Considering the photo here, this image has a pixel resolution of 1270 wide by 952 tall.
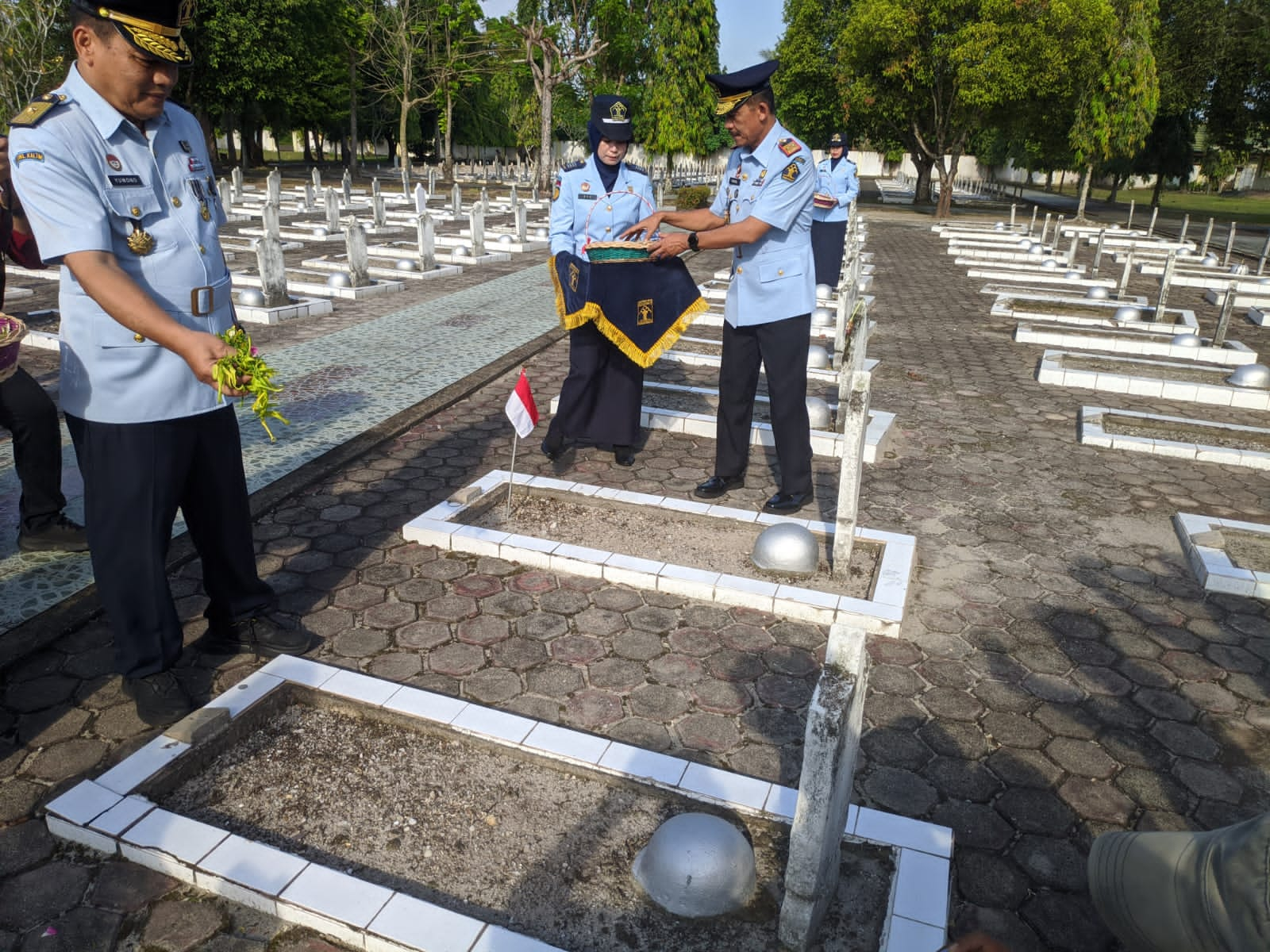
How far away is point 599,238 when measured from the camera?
5652 mm

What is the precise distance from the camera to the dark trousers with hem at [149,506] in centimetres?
309

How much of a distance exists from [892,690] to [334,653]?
8.12 ft

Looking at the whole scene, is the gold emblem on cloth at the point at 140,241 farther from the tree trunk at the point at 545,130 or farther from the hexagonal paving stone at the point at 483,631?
the tree trunk at the point at 545,130

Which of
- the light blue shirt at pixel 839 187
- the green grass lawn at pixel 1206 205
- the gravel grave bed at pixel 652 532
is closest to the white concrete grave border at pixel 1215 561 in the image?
the gravel grave bed at pixel 652 532

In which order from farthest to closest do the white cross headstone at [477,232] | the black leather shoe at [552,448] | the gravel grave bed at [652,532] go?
the white cross headstone at [477,232]
the black leather shoe at [552,448]
the gravel grave bed at [652,532]

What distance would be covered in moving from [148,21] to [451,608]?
2715mm

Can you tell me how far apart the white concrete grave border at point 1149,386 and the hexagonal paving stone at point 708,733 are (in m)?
7.33

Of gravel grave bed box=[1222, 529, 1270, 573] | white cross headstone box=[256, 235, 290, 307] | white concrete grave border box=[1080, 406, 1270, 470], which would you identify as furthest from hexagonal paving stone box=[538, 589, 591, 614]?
white cross headstone box=[256, 235, 290, 307]

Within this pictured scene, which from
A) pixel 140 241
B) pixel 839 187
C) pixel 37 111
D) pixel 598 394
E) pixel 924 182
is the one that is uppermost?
pixel 924 182

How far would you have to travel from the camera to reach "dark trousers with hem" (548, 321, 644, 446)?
5867mm

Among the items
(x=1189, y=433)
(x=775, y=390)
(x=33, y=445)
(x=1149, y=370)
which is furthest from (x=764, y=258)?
(x=1149, y=370)

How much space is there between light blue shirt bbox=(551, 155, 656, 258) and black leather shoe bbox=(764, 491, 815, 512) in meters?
1.97

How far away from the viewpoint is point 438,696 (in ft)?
11.5

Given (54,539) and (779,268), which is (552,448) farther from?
(54,539)
